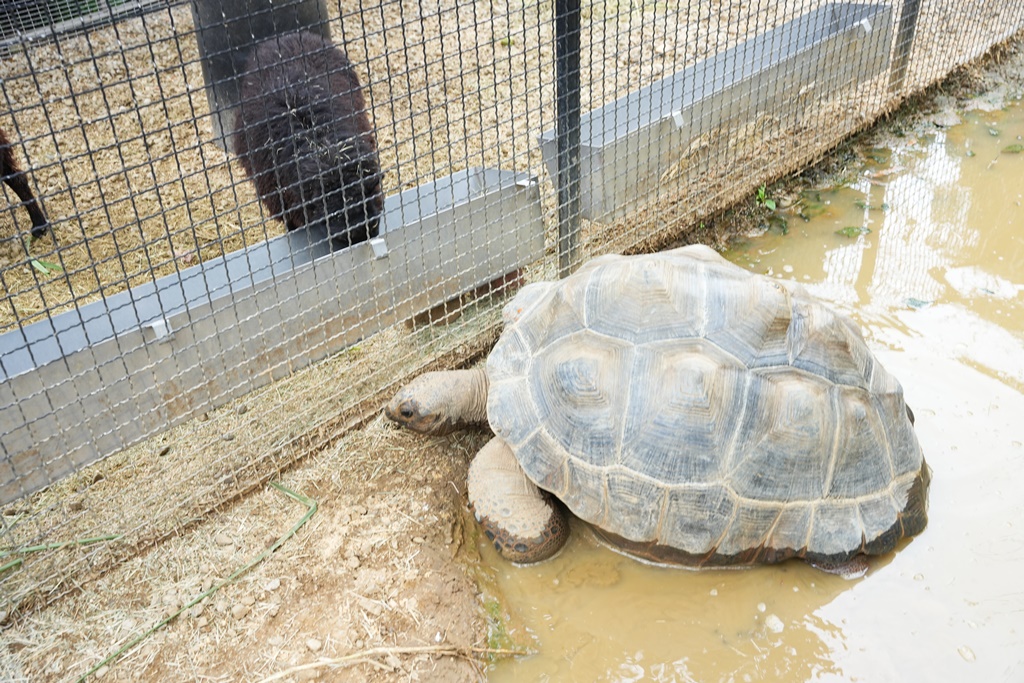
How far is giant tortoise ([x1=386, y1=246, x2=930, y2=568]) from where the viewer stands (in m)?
3.05

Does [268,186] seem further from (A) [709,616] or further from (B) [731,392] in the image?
(A) [709,616]

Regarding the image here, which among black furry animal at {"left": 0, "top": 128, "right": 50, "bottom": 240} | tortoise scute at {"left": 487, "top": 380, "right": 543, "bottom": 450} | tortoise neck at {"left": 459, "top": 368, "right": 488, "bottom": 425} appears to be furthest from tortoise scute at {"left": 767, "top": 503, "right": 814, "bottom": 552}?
black furry animal at {"left": 0, "top": 128, "right": 50, "bottom": 240}

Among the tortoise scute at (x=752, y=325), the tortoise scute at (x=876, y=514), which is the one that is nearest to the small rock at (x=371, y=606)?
the tortoise scute at (x=752, y=325)

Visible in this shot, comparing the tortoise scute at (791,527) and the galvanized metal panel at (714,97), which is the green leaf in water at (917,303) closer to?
the galvanized metal panel at (714,97)

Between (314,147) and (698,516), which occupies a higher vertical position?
(314,147)

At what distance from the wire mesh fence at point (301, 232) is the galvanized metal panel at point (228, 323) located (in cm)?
1

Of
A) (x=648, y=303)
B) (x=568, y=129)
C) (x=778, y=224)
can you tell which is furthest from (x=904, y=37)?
(x=648, y=303)

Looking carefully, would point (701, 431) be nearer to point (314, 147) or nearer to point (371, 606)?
point (371, 606)

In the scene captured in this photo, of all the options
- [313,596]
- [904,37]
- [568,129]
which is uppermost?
[568,129]

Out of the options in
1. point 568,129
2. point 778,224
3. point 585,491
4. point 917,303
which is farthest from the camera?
point 778,224

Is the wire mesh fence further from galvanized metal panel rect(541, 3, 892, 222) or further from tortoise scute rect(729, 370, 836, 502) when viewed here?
tortoise scute rect(729, 370, 836, 502)

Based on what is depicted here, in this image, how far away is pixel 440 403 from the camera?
370cm

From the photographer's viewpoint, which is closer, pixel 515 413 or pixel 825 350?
pixel 825 350

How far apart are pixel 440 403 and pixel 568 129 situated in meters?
1.54
